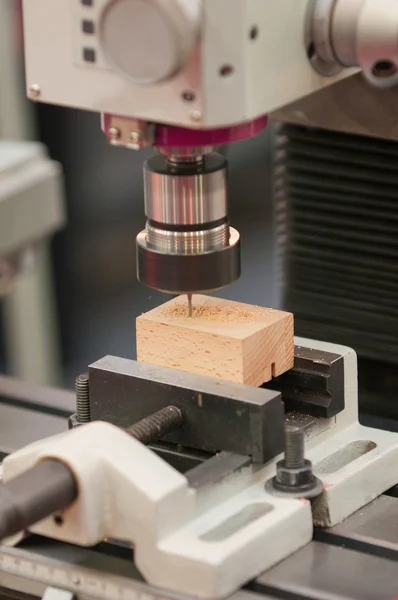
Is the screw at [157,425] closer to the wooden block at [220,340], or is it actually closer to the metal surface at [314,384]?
the wooden block at [220,340]

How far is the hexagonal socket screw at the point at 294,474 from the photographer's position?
55.8 inches

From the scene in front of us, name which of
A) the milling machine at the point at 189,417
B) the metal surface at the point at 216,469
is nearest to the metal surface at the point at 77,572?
the milling machine at the point at 189,417

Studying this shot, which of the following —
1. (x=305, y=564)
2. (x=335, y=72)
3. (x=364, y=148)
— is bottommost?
(x=305, y=564)

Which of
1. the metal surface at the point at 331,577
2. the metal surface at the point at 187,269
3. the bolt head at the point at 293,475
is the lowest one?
the metal surface at the point at 331,577

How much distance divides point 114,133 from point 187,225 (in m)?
0.13

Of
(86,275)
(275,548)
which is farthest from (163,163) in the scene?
(86,275)

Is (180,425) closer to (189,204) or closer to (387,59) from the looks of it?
(189,204)

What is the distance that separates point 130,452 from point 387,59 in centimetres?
48

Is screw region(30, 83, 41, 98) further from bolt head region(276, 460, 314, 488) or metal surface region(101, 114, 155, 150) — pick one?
bolt head region(276, 460, 314, 488)

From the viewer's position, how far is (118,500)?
133 cm

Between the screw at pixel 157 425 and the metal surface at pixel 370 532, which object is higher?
the screw at pixel 157 425

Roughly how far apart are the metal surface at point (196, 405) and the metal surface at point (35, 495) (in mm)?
189

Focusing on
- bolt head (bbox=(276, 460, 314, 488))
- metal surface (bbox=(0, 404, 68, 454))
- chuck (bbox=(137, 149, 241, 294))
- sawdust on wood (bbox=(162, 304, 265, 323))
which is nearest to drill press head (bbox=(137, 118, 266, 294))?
chuck (bbox=(137, 149, 241, 294))

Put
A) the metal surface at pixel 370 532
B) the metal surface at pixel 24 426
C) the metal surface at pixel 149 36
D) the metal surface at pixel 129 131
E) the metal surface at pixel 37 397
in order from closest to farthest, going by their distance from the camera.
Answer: the metal surface at pixel 149 36 < the metal surface at pixel 129 131 < the metal surface at pixel 370 532 < the metal surface at pixel 24 426 < the metal surface at pixel 37 397
